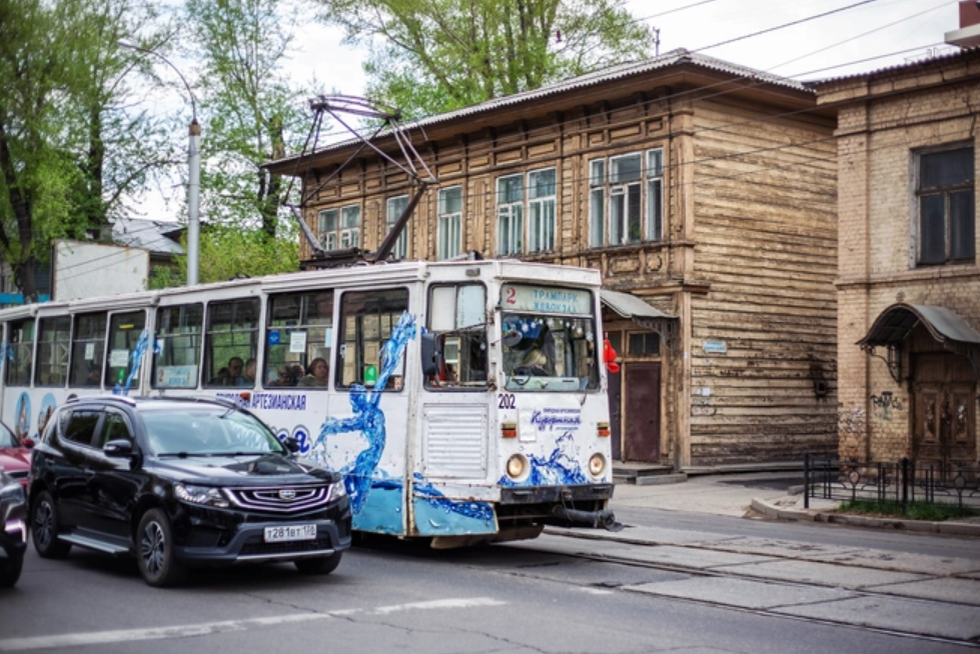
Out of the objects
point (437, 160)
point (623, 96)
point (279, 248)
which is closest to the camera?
point (623, 96)

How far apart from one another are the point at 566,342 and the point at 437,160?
790 inches

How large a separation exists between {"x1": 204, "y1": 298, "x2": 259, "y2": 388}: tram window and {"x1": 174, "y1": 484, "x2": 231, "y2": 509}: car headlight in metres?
4.72

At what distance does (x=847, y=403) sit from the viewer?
77.5ft

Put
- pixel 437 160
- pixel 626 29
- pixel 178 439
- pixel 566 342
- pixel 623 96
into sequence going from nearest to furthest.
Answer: pixel 178 439 → pixel 566 342 → pixel 623 96 → pixel 437 160 → pixel 626 29

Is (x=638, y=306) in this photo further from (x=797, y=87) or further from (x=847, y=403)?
(x=797, y=87)

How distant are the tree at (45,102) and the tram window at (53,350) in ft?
35.4

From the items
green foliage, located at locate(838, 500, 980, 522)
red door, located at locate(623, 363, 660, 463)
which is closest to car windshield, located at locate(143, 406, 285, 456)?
green foliage, located at locate(838, 500, 980, 522)

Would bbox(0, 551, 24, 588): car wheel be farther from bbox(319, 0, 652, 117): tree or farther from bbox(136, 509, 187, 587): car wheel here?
bbox(319, 0, 652, 117): tree

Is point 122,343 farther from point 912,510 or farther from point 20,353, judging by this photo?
point 912,510

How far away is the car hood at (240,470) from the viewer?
420 inches

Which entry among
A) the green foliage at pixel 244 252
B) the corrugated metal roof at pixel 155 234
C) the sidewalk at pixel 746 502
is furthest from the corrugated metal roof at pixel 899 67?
the corrugated metal roof at pixel 155 234

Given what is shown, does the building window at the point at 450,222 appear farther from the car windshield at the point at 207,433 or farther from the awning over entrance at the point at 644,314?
the car windshield at the point at 207,433

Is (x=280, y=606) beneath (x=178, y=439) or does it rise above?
beneath

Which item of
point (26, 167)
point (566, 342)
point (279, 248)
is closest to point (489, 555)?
point (566, 342)
